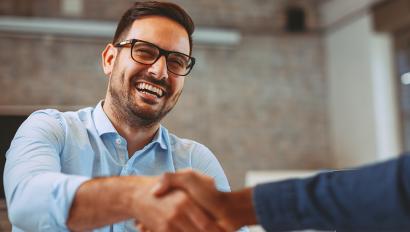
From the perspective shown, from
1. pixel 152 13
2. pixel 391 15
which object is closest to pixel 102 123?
pixel 152 13

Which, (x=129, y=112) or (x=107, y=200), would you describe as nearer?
(x=107, y=200)

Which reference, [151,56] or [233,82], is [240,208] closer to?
[151,56]

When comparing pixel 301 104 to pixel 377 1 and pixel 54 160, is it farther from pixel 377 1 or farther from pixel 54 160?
pixel 54 160

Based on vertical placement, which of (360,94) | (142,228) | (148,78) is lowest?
(360,94)

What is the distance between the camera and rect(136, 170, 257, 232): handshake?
72 cm

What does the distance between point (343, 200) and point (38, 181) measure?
1.44 ft

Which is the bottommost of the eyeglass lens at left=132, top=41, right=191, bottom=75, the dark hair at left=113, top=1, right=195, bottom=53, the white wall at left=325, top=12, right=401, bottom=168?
the white wall at left=325, top=12, right=401, bottom=168

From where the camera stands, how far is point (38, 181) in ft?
2.57

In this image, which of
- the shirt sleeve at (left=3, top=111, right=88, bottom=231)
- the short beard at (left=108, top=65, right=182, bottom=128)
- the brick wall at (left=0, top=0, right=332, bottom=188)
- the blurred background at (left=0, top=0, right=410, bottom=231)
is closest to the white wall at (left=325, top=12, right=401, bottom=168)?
the blurred background at (left=0, top=0, right=410, bottom=231)

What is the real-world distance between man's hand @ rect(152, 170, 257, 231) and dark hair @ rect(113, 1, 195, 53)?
34cm

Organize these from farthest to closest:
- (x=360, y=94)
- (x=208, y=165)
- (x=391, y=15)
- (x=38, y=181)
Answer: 1. (x=360, y=94)
2. (x=391, y=15)
3. (x=208, y=165)
4. (x=38, y=181)

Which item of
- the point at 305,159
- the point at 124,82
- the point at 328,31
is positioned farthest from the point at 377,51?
the point at 124,82

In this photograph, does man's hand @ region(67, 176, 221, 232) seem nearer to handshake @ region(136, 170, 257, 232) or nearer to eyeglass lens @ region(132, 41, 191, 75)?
handshake @ region(136, 170, 257, 232)

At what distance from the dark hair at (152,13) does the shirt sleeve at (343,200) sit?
390 millimetres
